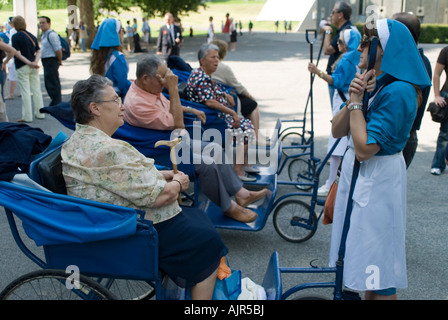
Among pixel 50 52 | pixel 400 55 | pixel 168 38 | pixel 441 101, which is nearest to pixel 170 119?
pixel 400 55

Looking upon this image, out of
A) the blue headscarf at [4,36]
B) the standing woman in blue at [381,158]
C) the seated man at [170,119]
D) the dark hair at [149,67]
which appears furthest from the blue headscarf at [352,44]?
the blue headscarf at [4,36]

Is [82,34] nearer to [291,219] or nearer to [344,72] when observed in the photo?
[344,72]

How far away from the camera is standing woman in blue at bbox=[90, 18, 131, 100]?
5.60 meters

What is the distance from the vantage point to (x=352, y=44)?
16.8 ft

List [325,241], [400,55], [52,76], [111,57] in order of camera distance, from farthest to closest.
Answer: [52,76] < [111,57] < [325,241] < [400,55]

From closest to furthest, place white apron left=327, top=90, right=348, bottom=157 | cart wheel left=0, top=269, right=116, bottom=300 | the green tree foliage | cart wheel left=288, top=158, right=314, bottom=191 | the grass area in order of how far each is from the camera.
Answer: cart wheel left=0, top=269, right=116, bottom=300 < white apron left=327, top=90, right=348, bottom=157 < cart wheel left=288, top=158, right=314, bottom=191 < the green tree foliage < the grass area

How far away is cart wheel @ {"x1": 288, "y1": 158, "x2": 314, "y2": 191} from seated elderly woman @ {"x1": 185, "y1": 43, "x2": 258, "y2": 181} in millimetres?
762

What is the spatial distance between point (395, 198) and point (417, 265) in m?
1.73

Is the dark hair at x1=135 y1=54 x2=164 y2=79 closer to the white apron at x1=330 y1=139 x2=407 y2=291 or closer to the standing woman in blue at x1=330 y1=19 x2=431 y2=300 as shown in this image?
the standing woman in blue at x1=330 y1=19 x2=431 y2=300

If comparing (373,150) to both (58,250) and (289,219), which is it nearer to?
(58,250)

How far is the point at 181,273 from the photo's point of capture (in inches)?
107

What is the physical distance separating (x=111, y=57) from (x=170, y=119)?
1866 mm

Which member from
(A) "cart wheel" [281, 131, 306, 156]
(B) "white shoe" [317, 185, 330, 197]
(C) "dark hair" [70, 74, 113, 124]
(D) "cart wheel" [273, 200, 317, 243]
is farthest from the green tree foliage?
(C) "dark hair" [70, 74, 113, 124]
